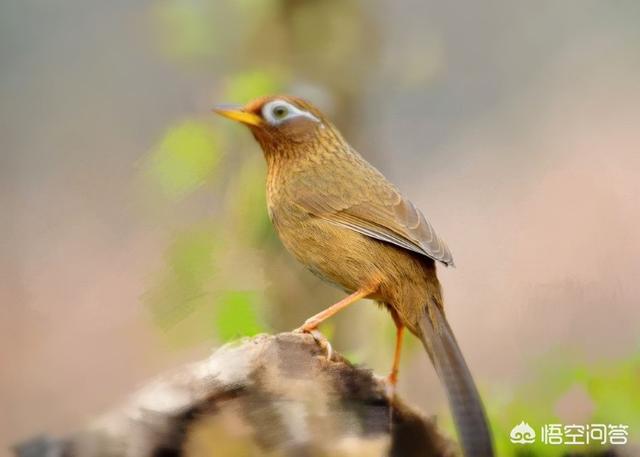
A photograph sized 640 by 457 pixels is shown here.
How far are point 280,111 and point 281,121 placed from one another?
0.02 m

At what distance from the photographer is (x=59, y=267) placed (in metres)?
2.35

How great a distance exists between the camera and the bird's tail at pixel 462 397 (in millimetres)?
1815

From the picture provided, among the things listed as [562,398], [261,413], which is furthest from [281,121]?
[562,398]

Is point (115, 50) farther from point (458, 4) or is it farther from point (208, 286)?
point (458, 4)

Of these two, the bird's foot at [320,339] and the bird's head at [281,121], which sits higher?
the bird's head at [281,121]

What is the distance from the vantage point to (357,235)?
197 centimetres

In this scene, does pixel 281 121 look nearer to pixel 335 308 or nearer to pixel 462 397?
pixel 335 308

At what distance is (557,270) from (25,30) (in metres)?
1.48

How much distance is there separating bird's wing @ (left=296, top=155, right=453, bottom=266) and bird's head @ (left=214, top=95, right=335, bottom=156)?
4.3 inches

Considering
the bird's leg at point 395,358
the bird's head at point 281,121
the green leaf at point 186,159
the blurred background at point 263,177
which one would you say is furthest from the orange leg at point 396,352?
the green leaf at point 186,159

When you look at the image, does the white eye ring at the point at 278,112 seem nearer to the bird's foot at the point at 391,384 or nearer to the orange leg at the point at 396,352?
the orange leg at the point at 396,352

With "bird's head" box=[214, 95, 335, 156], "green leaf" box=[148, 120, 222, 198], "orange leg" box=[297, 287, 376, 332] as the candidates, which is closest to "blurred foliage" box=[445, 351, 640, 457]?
"orange leg" box=[297, 287, 376, 332]

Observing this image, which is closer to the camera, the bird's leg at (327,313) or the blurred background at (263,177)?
the bird's leg at (327,313)

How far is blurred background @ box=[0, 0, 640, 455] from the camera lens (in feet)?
7.47
